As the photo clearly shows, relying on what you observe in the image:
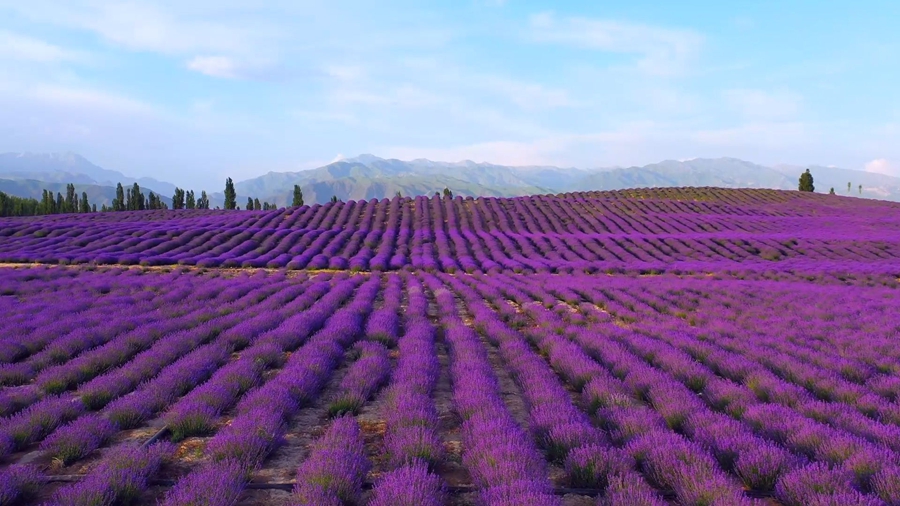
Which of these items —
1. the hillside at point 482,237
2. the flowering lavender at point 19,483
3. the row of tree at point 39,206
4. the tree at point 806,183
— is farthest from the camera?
the tree at point 806,183

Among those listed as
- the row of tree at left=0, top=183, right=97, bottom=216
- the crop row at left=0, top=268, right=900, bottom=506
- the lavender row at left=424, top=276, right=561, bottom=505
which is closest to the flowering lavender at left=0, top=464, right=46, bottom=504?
the crop row at left=0, top=268, right=900, bottom=506

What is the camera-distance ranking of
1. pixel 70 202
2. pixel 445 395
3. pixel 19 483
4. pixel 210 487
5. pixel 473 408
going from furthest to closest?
pixel 70 202 → pixel 445 395 → pixel 473 408 → pixel 19 483 → pixel 210 487

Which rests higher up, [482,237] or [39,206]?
[39,206]

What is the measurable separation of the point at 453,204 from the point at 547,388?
39.8 meters

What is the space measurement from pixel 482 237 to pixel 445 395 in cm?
2664

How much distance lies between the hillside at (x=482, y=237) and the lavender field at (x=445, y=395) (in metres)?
7.77

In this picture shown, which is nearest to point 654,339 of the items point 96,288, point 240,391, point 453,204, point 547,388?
point 547,388

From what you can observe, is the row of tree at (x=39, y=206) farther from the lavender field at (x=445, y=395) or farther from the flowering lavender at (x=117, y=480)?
the flowering lavender at (x=117, y=480)

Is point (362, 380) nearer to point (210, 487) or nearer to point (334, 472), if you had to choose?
point (334, 472)

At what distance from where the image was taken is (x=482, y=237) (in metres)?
32.8

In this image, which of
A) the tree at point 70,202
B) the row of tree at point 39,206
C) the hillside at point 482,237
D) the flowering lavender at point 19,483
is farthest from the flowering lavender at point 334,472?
the tree at point 70,202

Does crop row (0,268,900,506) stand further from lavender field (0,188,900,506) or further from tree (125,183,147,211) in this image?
tree (125,183,147,211)

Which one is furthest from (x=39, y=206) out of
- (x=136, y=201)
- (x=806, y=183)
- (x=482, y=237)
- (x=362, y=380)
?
(x=806, y=183)

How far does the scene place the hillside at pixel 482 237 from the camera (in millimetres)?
24431
